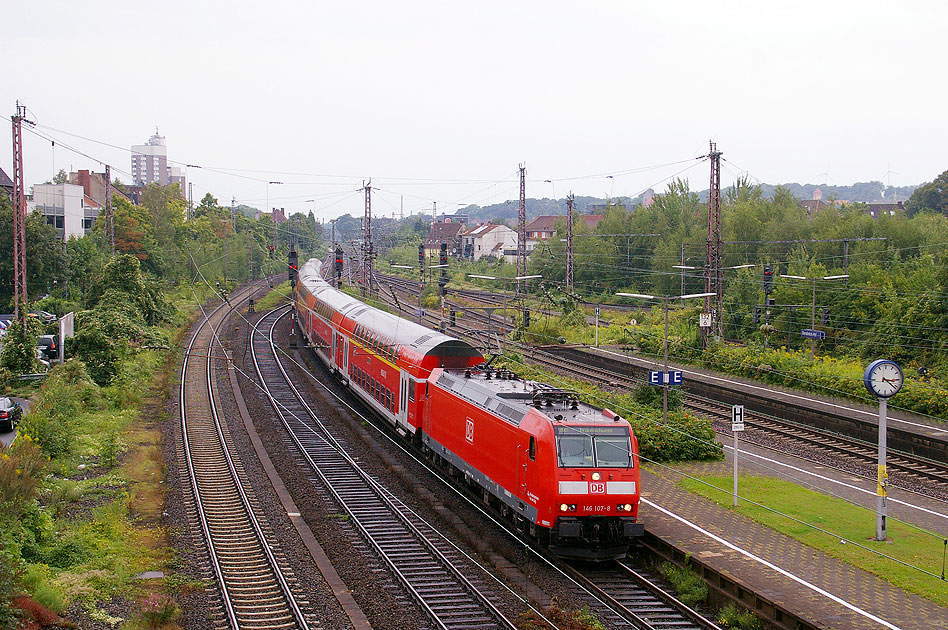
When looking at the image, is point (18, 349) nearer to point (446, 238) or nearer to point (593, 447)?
point (593, 447)

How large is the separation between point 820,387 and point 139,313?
3453 centimetres

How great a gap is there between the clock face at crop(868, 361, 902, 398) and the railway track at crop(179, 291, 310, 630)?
1241 cm

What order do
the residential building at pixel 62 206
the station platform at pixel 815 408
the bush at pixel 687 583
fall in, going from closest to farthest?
1. the bush at pixel 687 583
2. the station platform at pixel 815 408
3. the residential building at pixel 62 206

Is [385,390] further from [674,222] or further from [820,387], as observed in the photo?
[674,222]

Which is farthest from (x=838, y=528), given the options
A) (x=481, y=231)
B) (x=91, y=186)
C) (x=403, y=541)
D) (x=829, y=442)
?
(x=481, y=231)

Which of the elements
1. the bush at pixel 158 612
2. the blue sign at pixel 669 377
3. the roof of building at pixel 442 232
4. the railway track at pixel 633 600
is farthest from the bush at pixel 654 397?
the roof of building at pixel 442 232

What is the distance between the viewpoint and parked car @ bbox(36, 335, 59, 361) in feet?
132

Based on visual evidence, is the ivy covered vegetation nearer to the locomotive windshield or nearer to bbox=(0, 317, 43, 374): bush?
bbox=(0, 317, 43, 374): bush

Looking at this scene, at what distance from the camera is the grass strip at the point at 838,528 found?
15.0 metres

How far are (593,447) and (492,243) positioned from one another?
372 feet

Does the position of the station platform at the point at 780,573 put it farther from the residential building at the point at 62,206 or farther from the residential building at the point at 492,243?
the residential building at the point at 492,243

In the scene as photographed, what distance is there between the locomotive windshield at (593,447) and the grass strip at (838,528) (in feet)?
14.1

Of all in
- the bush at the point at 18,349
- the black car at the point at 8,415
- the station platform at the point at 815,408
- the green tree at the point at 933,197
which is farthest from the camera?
the green tree at the point at 933,197

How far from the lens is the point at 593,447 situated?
15938mm
